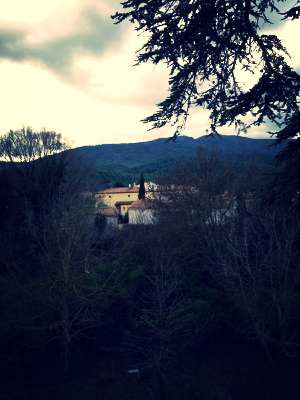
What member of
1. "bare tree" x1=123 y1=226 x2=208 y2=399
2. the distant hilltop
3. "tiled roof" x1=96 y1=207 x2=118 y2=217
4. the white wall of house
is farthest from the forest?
the distant hilltop

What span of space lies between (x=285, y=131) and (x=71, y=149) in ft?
91.6

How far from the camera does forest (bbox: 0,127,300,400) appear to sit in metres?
7.55

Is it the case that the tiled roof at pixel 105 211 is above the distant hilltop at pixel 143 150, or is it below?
below

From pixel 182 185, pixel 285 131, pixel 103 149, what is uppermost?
pixel 103 149

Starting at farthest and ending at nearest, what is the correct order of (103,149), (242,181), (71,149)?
1. (103,149)
2. (71,149)
3. (242,181)

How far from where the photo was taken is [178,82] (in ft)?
13.6

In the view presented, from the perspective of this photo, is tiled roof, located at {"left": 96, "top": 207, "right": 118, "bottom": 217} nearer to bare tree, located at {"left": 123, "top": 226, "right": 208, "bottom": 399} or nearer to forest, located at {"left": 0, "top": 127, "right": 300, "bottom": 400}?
forest, located at {"left": 0, "top": 127, "right": 300, "bottom": 400}

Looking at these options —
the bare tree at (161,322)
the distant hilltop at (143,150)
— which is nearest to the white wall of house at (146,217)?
the bare tree at (161,322)

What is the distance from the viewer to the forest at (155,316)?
755cm

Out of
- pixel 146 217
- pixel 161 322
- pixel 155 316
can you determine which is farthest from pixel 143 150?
pixel 161 322

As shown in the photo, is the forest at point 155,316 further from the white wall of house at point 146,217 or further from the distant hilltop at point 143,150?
the distant hilltop at point 143,150

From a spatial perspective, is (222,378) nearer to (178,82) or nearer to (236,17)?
(178,82)

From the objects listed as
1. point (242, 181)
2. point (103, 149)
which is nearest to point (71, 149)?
point (242, 181)

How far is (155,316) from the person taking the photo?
786 cm
